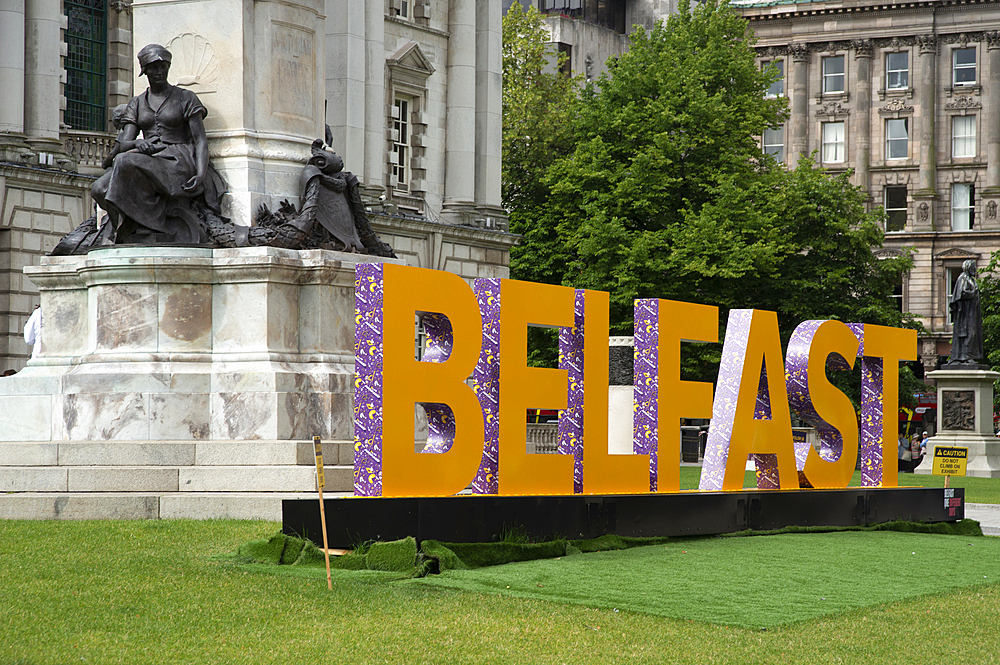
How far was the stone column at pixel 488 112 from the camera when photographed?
52875mm

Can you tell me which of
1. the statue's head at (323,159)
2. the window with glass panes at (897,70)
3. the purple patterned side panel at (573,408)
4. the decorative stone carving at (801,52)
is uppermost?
the decorative stone carving at (801,52)

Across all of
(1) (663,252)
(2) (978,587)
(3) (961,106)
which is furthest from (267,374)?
(3) (961,106)

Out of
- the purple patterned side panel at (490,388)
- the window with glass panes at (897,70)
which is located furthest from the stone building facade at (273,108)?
the window with glass panes at (897,70)

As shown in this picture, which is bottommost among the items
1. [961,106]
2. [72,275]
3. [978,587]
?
[978,587]

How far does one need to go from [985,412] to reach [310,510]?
37.6 meters

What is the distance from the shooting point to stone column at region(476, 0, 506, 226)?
173ft

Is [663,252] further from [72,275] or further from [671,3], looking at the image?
[671,3]

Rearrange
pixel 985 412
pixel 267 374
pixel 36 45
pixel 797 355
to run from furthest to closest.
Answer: pixel 985 412 → pixel 36 45 → pixel 797 355 → pixel 267 374

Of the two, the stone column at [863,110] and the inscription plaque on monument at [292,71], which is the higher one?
the stone column at [863,110]

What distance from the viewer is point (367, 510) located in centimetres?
1144

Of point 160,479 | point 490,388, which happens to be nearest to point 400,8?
point 160,479

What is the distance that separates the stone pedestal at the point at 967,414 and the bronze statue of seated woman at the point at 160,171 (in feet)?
107

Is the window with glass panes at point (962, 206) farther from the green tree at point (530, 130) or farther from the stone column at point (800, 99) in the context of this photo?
the green tree at point (530, 130)

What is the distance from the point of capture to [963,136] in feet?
269
